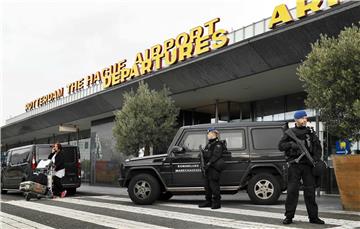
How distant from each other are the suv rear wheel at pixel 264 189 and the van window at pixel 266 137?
0.68 meters

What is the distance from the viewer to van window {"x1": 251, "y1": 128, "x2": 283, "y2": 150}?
10.2 m

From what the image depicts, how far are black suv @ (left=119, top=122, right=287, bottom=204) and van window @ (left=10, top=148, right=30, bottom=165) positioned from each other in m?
6.19

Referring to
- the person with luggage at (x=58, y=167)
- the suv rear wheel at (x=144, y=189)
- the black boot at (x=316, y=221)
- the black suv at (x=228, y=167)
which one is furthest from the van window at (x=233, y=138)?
the person with luggage at (x=58, y=167)

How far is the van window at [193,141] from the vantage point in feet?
34.2

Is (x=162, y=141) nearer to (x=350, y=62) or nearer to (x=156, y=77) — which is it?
(x=156, y=77)

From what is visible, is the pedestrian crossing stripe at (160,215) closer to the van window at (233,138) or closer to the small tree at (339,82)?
the van window at (233,138)

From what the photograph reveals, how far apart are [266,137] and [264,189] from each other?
4.00ft

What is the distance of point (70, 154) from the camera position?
51.2ft

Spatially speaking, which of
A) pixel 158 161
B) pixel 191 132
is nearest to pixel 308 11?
pixel 191 132

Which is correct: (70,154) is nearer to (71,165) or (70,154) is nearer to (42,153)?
(71,165)

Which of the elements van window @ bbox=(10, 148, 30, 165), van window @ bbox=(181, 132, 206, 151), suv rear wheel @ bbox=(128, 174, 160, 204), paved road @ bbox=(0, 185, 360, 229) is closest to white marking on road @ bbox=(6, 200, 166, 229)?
paved road @ bbox=(0, 185, 360, 229)

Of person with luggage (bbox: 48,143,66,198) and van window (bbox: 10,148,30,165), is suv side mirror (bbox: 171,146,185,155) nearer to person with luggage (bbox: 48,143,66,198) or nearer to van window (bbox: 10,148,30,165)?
person with luggage (bbox: 48,143,66,198)

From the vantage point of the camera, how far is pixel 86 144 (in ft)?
106

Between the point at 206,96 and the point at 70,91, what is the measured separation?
12707 millimetres
